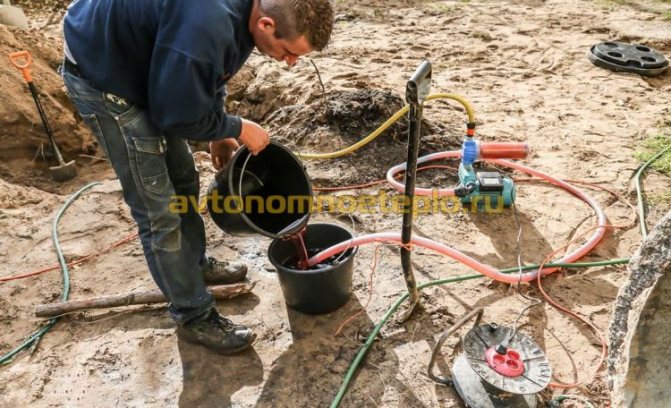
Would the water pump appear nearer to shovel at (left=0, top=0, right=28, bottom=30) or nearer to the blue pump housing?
the blue pump housing

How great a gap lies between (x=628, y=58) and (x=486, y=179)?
11.0 ft

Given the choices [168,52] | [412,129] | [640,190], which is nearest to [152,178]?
[168,52]

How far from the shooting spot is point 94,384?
2.18 meters

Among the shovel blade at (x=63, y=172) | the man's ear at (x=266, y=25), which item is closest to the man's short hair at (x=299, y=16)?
the man's ear at (x=266, y=25)

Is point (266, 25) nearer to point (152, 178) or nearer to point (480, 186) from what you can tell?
point (152, 178)

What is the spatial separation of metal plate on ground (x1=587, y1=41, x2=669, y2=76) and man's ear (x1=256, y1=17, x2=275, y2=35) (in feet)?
16.1

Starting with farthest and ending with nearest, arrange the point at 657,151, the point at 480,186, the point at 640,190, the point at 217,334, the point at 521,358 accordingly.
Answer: the point at 657,151 → the point at 640,190 → the point at 480,186 → the point at 217,334 → the point at 521,358

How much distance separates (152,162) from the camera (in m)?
1.87

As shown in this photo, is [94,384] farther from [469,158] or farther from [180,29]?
[469,158]

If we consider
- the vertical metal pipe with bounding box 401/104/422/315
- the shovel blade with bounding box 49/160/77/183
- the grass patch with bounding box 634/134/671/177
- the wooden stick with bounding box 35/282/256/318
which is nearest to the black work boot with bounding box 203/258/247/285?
the wooden stick with bounding box 35/282/256/318

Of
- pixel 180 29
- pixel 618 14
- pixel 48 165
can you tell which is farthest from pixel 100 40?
pixel 618 14

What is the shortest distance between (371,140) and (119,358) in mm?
2431

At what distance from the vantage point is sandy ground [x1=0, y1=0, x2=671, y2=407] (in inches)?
85.2

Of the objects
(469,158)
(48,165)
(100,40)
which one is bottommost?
(48,165)
